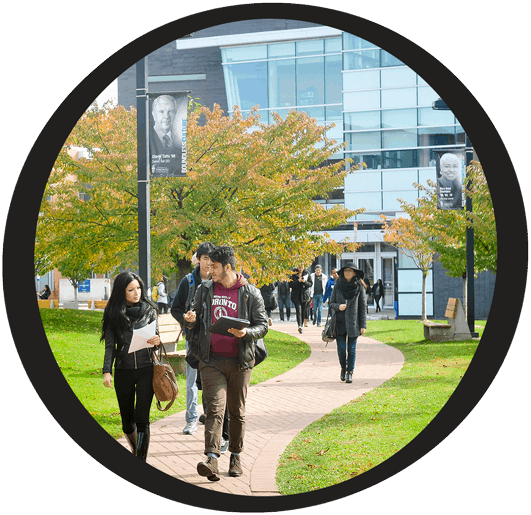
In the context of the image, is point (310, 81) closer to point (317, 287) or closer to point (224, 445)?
point (317, 287)

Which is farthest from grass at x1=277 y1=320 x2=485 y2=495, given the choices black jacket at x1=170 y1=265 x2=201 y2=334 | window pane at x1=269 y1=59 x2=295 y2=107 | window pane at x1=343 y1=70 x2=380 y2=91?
window pane at x1=269 y1=59 x2=295 y2=107

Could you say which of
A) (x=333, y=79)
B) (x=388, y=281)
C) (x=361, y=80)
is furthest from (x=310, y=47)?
(x=388, y=281)

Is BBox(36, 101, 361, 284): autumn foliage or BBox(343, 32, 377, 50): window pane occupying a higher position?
BBox(343, 32, 377, 50): window pane

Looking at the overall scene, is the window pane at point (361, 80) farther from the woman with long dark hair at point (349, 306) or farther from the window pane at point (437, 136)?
the woman with long dark hair at point (349, 306)

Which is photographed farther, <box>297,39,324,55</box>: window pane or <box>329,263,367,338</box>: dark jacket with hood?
<box>329,263,367,338</box>: dark jacket with hood

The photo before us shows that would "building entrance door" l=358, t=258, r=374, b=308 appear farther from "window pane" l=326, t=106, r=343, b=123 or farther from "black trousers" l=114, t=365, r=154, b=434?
"black trousers" l=114, t=365, r=154, b=434

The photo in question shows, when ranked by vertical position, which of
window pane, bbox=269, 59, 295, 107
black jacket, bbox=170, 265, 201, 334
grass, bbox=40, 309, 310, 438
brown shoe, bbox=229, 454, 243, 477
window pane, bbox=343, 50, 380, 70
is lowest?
brown shoe, bbox=229, 454, 243, 477

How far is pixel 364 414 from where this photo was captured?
23.7 feet

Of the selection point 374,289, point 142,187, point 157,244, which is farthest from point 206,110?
point 374,289

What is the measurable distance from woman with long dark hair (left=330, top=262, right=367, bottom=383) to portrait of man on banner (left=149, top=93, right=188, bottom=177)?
2.52 meters

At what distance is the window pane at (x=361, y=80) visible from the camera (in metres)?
8.02

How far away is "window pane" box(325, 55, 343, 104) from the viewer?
7750 mm

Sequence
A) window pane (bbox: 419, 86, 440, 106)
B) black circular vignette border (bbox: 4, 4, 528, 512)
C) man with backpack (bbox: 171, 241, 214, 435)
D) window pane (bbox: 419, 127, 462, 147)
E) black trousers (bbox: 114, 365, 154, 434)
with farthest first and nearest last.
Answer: window pane (bbox: 419, 127, 462, 147) < window pane (bbox: 419, 86, 440, 106) < man with backpack (bbox: 171, 241, 214, 435) < black circular vignette border (bbox: 4, 4, 528, 512) < black trousers (bbox: 114, 365, 154, 434)
